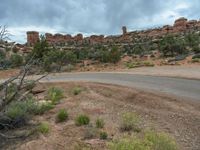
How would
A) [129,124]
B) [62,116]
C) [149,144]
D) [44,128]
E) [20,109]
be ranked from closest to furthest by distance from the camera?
[149,144] → [129,124] → [44,128] → [20,109] → [62,116]

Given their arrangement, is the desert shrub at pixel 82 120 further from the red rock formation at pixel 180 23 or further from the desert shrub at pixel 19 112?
the red rock formation at pixel 180 23

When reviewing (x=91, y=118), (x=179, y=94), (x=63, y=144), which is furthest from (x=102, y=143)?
(x=179, y=94)

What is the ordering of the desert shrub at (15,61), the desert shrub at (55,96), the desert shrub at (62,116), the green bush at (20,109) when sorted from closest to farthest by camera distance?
the green bush at (20,109) < the desert shrub at (62,116) < the desert shrub at (15,61) < the desert shrub at (55,96)

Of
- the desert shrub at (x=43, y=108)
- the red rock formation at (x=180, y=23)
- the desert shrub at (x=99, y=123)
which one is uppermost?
the red rock formation at (x=180, y=23)

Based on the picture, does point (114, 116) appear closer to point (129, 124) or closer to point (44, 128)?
point (129, 124)

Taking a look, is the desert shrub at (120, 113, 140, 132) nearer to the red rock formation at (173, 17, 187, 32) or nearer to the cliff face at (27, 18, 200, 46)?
the cliff face at (27, 18, 200, 46)

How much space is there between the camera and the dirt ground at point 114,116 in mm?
11586

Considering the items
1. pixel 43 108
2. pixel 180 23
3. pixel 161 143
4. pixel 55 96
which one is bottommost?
pixel 43 108

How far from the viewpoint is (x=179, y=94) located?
18.9 metres

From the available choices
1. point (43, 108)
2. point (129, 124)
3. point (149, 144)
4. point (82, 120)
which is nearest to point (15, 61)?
point (43, 108)

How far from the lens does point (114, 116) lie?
1476 cm

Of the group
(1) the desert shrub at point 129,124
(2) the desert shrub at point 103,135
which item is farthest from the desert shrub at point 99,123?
(2) the desert shrub at point 103,135

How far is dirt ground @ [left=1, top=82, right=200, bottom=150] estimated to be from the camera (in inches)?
456

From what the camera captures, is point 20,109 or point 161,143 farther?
point 20,109
